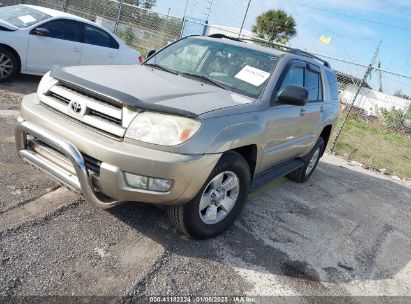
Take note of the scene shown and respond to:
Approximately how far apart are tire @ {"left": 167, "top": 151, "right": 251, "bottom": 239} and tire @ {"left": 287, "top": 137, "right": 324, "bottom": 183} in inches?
95.8

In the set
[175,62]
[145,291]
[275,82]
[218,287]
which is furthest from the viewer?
[175,62]

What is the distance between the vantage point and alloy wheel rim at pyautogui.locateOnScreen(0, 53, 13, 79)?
727cm

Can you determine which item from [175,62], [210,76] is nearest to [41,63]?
[175,62]

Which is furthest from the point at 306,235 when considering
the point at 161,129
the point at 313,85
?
the point at 161,129

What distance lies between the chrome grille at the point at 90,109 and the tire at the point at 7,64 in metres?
4.72

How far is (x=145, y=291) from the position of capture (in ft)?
9.08

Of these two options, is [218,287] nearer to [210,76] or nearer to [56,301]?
[56,301]

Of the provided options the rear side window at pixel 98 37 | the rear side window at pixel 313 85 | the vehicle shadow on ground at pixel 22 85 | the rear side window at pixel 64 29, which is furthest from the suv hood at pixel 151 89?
the rear side window at pixel 98 37

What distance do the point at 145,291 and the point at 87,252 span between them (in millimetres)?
605

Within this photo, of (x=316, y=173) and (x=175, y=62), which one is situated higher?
(x=175, y=62)

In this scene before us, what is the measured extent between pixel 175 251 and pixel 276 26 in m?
27.9

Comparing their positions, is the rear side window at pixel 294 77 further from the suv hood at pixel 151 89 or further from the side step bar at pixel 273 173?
the side step bar at pixel 273 173

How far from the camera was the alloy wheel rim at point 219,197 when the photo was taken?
134 inches

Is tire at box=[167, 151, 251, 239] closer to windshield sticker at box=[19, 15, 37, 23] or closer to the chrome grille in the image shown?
the chrome grille
